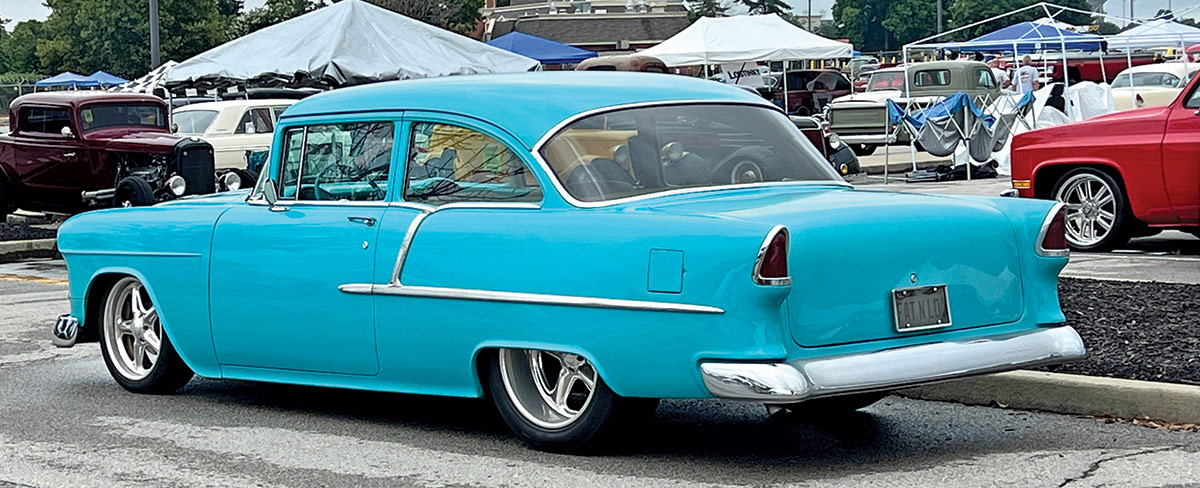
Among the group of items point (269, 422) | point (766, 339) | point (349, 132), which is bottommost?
point (269, 422)

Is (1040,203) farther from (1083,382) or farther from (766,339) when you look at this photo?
(766,339)

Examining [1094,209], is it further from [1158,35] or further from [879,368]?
[1158,35]

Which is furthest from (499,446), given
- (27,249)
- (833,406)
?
(27,249)

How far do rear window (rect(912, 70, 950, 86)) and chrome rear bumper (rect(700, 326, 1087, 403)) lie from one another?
28676mm

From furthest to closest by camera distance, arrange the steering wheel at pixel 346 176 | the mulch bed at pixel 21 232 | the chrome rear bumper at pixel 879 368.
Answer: the mulch bed at pixel 21 232, the steering wheel at pixel 346 176, the chrome rear bumper at pixel 879 368

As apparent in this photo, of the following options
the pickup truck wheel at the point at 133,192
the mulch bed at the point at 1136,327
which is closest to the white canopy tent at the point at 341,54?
the pickup truck wheel at the point at 133,192

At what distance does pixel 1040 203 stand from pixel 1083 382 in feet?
3.48

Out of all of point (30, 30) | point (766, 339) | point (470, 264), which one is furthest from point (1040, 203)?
point (30, 30)

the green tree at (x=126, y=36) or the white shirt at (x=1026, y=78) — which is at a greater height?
the green tree at (x=126, y=36)

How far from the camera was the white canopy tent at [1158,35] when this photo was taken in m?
34.6

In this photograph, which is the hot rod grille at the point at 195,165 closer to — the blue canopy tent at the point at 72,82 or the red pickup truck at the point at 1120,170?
the red pickup truck at the point at 1120,170

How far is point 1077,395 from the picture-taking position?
7.32 m

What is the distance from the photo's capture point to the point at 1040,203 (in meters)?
6.66

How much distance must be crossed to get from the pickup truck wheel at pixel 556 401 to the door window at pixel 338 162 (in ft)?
3.38
